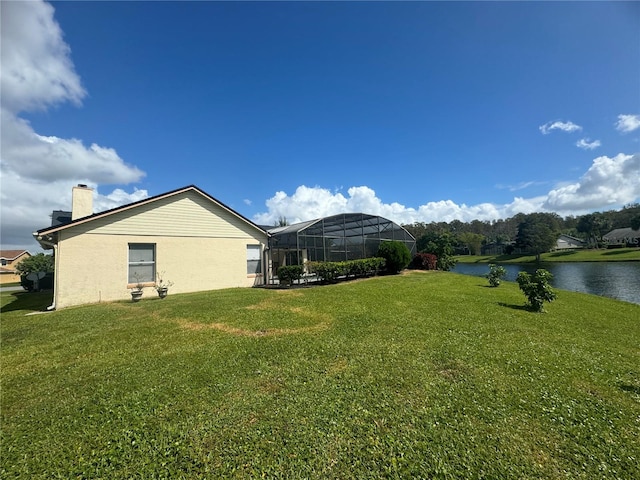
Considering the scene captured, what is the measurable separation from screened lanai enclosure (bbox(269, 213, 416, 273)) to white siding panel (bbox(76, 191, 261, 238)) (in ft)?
6.19

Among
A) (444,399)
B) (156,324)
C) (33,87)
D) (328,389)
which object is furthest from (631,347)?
(33,87)

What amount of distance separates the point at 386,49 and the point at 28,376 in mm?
14065

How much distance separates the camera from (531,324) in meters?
7.48

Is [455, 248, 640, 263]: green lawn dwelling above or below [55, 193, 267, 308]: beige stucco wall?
below

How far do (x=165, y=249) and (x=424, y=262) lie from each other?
55.1ft

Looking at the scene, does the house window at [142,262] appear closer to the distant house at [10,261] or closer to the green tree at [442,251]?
the green tree at [442,251]

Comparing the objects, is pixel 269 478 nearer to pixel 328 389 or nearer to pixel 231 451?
pixel 231 451

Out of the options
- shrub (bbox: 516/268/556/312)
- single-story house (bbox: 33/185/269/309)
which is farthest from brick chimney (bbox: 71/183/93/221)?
shrub (bbox: 516/268/556/312)

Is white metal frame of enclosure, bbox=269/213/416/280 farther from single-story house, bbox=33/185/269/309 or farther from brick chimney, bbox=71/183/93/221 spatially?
brick chimney, bbox=71/183/93/221

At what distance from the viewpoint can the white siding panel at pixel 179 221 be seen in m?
11.3

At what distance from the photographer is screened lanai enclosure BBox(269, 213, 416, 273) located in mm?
15656

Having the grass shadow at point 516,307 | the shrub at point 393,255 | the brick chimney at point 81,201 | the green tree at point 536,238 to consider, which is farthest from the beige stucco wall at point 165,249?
the green tree at point 536,238

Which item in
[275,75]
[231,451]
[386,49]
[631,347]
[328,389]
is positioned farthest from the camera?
[275,75]

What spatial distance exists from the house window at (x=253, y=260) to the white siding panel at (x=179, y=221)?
70 centimetres
